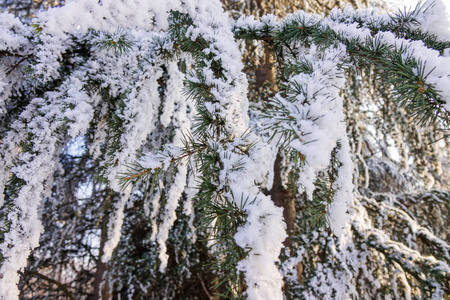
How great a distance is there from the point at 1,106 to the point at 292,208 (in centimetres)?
272

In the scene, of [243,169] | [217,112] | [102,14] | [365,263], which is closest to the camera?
[243,169]

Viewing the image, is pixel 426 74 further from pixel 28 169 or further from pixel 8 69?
pixel 8 69

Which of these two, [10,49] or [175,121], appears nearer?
[10,49]

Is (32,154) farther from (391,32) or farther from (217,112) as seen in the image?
(391,32)

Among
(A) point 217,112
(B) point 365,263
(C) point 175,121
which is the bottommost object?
(B) point 365,263

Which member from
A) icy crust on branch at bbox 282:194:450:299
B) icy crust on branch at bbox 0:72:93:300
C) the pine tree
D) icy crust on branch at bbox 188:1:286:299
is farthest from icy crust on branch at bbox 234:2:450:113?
icy crust on branch at bbox 282:194:450:299

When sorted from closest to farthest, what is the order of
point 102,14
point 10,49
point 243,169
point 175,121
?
point 243,169 → point 102,14 → point 10,49 → point 175,121

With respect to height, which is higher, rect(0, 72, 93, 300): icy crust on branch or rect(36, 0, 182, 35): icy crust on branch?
rect(36, 0, 182, 35): icy crust on branch

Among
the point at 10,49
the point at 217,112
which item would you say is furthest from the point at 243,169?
the point at 10,49

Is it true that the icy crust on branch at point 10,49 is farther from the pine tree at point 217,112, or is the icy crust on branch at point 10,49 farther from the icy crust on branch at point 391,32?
the icy crust on branch at point 391,32

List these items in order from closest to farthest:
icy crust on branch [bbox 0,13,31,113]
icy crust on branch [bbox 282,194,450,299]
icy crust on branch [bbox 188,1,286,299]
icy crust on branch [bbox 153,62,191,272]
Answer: icy crust on branch [bbox 188,1,286,299]
icy crust on branch [bbox 0,13,31,113]
icy crust on branch [bbox 153,62,191,272]
icy crust on branch [bbox 282,194,450,299]

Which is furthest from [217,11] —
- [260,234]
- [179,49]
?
[260,234]

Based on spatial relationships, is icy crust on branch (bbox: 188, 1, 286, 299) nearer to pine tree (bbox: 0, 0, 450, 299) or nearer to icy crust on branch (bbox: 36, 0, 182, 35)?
pine tree (bbox: 0, 0, 450, 299)

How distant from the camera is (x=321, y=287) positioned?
197 centimetres
